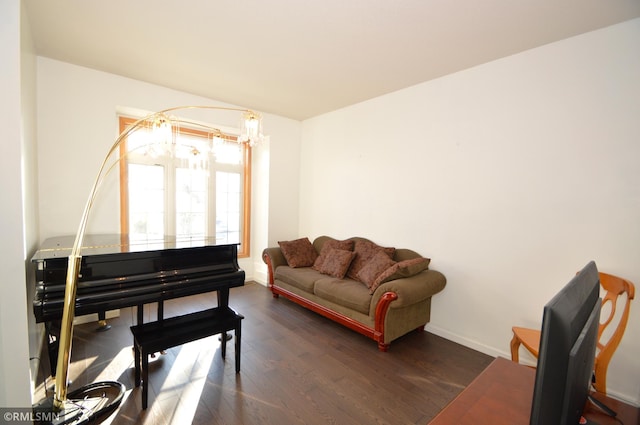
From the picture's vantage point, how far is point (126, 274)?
2.05m

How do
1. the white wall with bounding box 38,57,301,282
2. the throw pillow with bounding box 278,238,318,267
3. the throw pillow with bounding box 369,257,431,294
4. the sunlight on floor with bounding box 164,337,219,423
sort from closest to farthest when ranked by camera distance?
the sunlight on floor with bounding box 164,337,219,423, the throw pillow with bounding box 369,257,431,294, the white wall with bounding box 38,57,301,282, the throw pillow with bounding box 278,238,318,267

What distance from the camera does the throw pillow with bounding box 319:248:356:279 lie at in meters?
3.61

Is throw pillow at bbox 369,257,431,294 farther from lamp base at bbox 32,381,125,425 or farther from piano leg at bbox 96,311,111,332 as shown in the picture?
piano leg at bbox 96,311,111,332

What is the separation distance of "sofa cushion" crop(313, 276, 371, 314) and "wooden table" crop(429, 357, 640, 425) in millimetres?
1786

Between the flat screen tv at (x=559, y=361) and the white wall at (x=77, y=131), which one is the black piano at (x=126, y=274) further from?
the flat screen tv at (x=559, y=361)

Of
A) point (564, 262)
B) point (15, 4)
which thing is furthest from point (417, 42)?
point (15, 4)

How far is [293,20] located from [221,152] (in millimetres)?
Answer: 1239

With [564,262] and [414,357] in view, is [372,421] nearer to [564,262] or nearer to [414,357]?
[414,357]

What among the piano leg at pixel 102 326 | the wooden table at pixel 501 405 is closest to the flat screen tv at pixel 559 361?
the wooden table at pixel 501 405

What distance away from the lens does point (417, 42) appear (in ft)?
8.15

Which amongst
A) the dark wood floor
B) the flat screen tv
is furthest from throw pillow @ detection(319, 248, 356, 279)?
the flat screen tv

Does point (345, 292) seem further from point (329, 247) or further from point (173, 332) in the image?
point (173, 332)

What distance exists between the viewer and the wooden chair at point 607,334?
181cm

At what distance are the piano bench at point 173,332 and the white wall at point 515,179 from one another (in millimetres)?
2238
